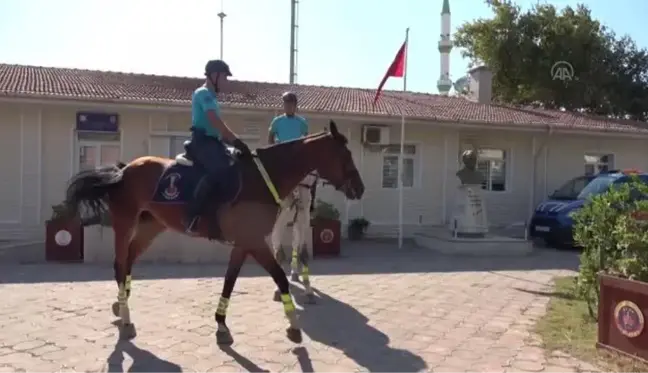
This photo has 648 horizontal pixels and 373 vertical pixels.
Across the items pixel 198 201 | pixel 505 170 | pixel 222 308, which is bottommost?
pixel 222 308

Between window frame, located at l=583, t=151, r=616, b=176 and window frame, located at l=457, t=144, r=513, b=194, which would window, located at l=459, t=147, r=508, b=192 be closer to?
window frame, located at l=457, t=144, r=513, b=194

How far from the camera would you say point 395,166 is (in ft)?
52.8

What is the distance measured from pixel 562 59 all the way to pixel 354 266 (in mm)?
25579

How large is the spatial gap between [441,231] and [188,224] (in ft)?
34.6

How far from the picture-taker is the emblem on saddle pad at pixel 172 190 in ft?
17.8

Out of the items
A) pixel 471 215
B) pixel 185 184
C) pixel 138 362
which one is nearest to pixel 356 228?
pixel 471 215

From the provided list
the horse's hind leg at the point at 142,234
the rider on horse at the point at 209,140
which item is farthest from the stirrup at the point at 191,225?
the horse's hind leg at the point at 142,234

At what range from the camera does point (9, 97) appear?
1246 centimetres

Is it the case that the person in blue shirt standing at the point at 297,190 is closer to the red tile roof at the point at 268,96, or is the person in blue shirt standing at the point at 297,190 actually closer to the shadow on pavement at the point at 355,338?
the shadow on pavement at the point at 355,338

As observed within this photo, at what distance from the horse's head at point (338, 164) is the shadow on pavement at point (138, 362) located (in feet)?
6.85

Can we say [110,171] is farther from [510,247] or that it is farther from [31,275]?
[510,247]

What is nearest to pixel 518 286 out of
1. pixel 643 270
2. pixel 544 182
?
pixel 643 270

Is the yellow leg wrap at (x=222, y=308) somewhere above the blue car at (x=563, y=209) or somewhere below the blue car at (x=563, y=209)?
below

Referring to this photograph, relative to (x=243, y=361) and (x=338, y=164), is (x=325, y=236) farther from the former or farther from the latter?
(x=243, y=361)
